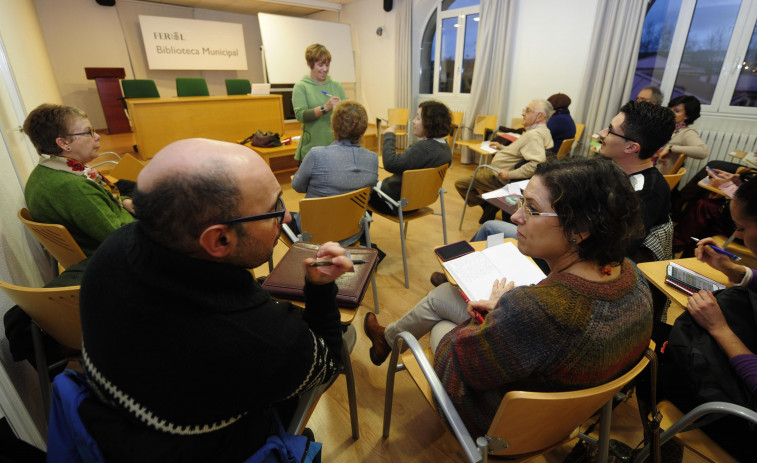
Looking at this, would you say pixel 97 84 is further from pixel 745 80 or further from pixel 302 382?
pixel 745 80

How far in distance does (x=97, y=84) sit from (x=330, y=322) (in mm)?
8183

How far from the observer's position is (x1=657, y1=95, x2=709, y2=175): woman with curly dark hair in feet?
9.15

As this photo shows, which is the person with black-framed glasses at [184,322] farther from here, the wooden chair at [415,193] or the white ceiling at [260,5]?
the white ceiling at [260,5]

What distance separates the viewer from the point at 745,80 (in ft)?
10.7

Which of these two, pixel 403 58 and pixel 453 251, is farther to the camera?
pixel 403 58

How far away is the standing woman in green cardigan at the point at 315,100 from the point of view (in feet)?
9.20

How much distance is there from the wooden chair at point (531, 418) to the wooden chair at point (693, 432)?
16 centimetres

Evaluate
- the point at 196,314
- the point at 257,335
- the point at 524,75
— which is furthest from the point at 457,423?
the point at 524,75

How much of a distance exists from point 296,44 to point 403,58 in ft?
7.36

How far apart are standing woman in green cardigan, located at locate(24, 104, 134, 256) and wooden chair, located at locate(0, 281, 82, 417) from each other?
0.57 metres

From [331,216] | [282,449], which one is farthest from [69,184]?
[282,449]

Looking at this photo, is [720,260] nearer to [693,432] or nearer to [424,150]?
[693,432]

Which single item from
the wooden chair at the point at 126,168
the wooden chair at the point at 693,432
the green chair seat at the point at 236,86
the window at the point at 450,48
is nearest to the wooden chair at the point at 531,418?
the wooden chair at the point at 693,432

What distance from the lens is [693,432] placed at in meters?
0.94
